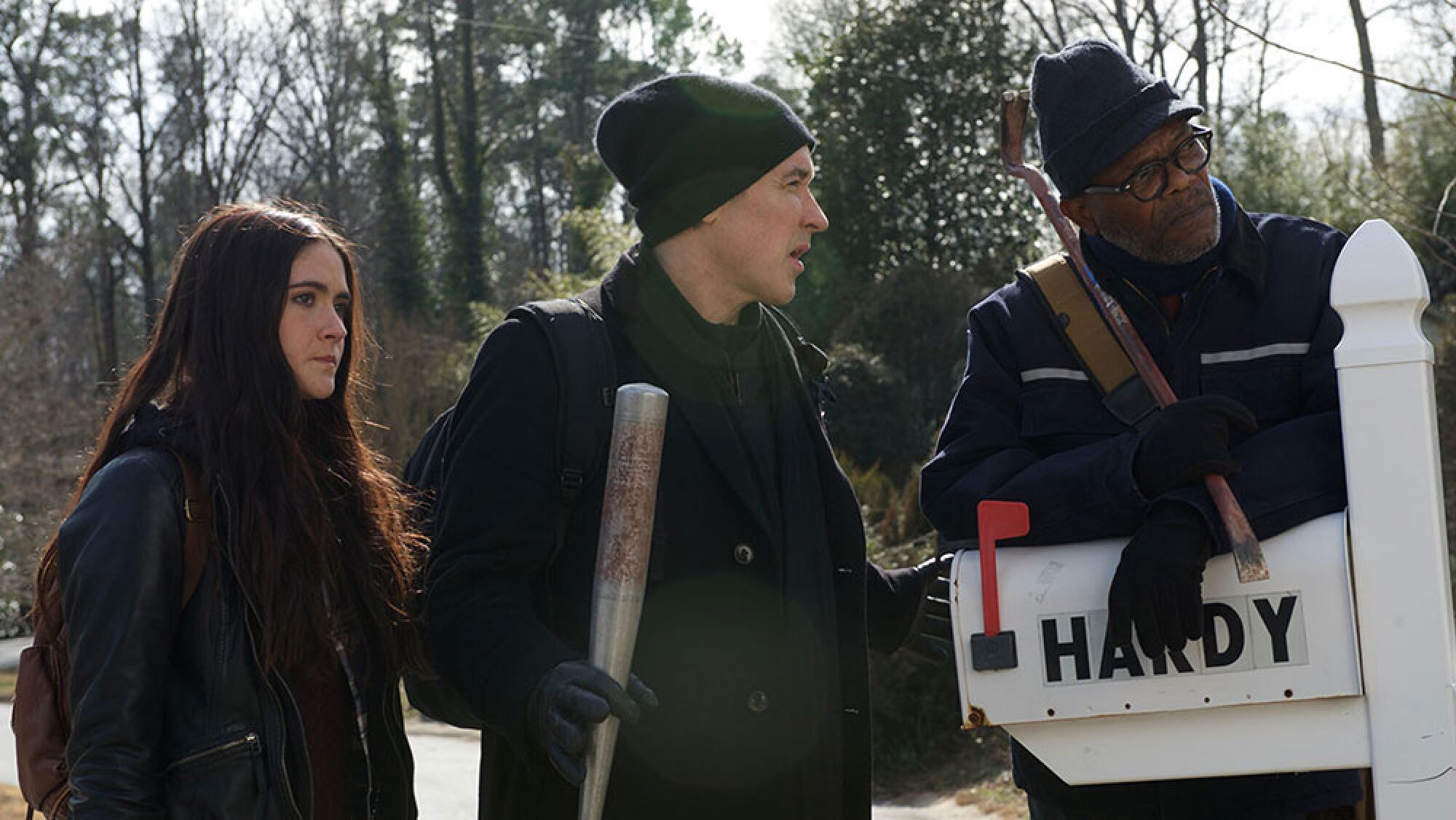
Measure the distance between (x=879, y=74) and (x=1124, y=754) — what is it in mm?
15619

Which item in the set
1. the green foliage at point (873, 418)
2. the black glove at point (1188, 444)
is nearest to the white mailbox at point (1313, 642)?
the black glove at point (1188, 444)

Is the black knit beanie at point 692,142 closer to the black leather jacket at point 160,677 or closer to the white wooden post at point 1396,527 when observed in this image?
the black leather jacket at point 160,677

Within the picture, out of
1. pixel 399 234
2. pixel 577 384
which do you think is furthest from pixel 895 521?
pixel 399 234

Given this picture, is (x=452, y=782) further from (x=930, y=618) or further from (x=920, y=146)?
(x=920, y=146)

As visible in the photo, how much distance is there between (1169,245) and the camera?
2.90 meters

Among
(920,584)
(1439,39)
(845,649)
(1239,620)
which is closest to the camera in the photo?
(1239,620)

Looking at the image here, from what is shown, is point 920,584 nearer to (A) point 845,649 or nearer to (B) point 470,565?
(A) point 845,649

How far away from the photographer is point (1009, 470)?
2.86 meters

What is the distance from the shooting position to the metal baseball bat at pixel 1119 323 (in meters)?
2.47

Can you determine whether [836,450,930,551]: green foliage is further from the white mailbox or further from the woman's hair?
the white mailbox

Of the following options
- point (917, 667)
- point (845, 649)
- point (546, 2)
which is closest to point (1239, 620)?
point (845, 649)

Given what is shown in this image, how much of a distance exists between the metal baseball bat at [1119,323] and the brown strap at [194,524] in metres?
1.52

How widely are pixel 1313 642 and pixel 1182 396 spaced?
24.2 inches

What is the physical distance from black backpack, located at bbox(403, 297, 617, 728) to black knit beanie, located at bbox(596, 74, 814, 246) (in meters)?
0.25
